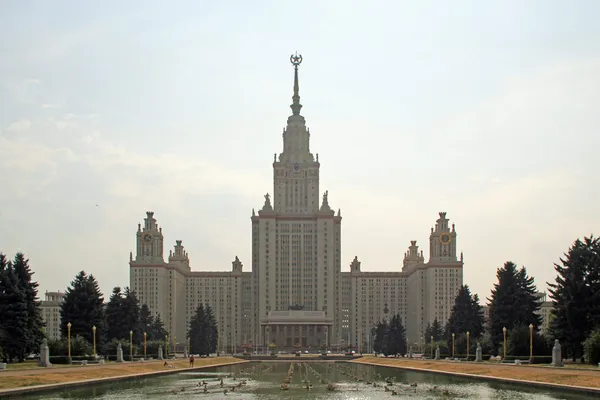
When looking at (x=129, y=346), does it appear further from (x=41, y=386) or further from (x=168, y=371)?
(x=41, y=386)

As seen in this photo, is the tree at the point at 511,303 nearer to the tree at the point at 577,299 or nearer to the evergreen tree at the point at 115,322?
the tree at the point at 577,299

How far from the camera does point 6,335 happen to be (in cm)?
7281

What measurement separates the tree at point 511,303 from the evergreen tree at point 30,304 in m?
48.5

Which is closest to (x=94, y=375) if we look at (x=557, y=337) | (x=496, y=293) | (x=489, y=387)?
(x=489, y=387)

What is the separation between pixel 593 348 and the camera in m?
62.7

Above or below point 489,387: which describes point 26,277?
above

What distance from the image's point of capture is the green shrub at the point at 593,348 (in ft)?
205

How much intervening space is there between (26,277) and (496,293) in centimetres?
5123

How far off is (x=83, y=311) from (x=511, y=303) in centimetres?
4869

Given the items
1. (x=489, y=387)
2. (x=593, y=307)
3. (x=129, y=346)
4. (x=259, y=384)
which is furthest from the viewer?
(x=129, y=346)

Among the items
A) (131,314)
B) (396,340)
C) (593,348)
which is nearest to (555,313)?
(593,348)

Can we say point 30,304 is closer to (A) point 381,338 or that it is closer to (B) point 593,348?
(B) point 593,348

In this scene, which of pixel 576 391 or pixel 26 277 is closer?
pixel 576 391

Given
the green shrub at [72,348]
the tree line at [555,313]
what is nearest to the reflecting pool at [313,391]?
the tree line at [555,313]
